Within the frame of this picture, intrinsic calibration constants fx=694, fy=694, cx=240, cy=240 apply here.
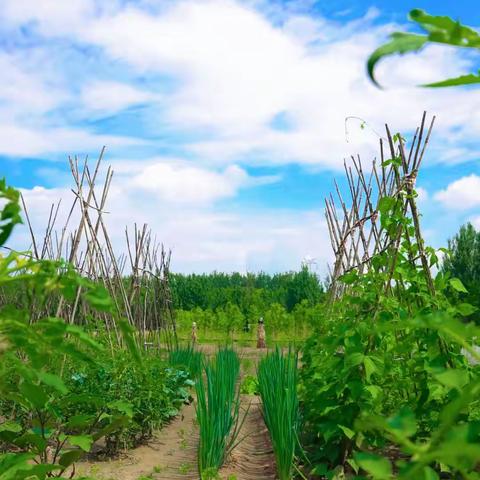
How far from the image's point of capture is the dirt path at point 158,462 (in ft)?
15.5

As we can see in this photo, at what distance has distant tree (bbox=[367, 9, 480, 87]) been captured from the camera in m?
0.79

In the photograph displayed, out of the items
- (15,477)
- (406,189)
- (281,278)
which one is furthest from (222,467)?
(281,278)

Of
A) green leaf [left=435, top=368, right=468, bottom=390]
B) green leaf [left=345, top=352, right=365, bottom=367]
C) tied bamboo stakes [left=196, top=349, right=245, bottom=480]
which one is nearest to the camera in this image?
green leaf [left=435, top=368, right=468, bottom=390]

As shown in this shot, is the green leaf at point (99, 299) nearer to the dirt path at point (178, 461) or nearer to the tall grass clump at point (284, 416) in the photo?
the tall grass clump at point (284, 416)

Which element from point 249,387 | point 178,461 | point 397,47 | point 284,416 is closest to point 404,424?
point 397,47

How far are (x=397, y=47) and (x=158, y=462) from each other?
473 cm

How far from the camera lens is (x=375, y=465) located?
2.54 feet

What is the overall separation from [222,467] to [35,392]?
338cm

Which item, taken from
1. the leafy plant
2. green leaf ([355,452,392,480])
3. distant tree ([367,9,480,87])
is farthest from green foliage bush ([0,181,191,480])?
the leafy plant

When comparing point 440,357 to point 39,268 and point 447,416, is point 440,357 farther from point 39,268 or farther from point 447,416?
point 447,416

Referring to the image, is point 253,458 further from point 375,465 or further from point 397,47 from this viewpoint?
point 397,47

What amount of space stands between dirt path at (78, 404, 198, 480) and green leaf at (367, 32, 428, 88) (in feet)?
13.3

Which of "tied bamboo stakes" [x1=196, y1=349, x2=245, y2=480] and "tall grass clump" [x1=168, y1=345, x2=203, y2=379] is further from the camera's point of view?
"tall grass clump" [x1=168, y1=345, x2=203, y2=379]

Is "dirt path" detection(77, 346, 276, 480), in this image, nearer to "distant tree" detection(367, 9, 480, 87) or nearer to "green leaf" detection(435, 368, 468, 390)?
"green leaf" detection(435, 368, 468, 390)
